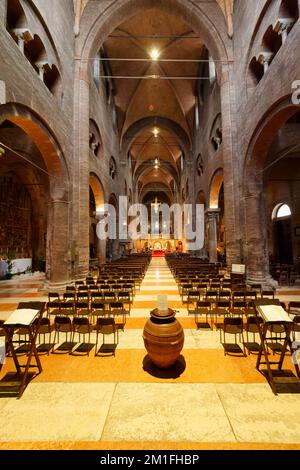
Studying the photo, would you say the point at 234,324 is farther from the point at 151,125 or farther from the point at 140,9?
the point at 151,125

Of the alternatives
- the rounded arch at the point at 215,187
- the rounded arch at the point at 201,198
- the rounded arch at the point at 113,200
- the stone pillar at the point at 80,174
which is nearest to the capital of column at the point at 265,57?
the rounded arch at the point at 215,187

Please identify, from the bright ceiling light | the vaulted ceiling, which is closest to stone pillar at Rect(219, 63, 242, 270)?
the vaulted ceiling

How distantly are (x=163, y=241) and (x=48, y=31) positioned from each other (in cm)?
3881

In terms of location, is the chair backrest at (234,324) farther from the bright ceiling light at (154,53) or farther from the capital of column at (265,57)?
the bright ceiling light at (154,53)

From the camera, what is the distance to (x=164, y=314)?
3.86 m

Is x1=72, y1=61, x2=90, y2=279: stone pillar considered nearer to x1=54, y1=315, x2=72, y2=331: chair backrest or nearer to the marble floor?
x1=54, y1=315, x2=72, y2=331: chair backrest

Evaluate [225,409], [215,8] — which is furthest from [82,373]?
[215,8]

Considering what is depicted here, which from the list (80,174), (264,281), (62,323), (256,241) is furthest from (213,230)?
(62,323)

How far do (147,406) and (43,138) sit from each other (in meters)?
10.6

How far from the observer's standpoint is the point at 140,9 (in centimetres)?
1573

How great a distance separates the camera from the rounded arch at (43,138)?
7.94 metres

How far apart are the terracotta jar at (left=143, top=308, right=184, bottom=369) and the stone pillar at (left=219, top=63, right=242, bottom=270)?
31.8ft

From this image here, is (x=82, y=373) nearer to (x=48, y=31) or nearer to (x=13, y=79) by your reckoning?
(x=13, y=79)

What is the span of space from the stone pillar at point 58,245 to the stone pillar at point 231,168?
865cm
